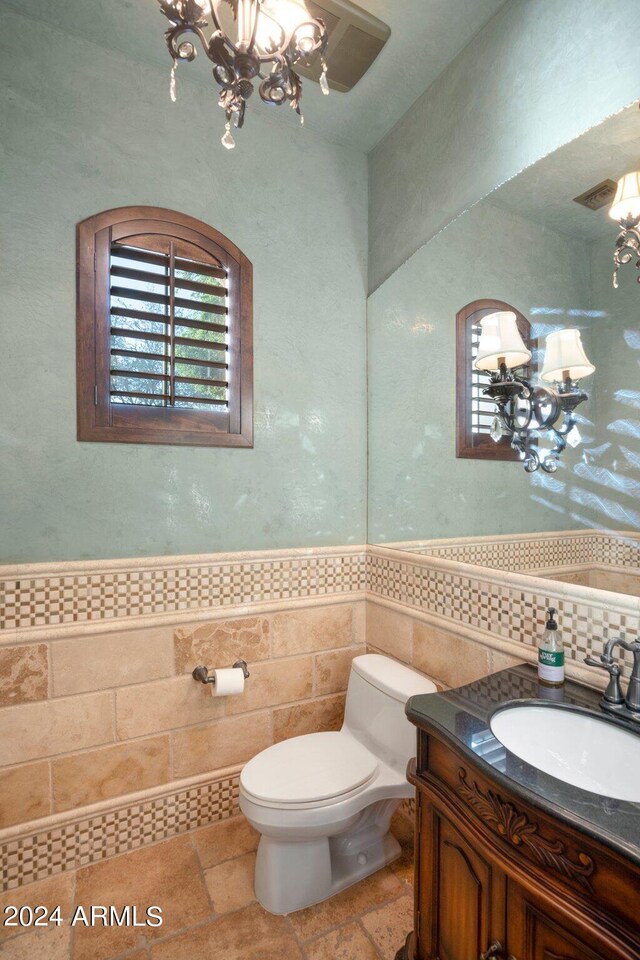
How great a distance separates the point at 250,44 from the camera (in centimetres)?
99

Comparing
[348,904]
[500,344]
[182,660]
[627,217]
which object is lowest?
[348,904]

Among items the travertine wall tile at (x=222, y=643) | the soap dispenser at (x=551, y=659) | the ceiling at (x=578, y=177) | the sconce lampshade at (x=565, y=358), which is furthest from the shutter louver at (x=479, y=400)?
the travertine wall tile at (x=222, y=643)

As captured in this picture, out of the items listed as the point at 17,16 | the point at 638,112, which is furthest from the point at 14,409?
the point at 638,112

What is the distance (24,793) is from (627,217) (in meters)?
2.62

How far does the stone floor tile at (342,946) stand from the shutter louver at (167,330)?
6.07ft

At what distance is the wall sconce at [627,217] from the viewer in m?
1.24

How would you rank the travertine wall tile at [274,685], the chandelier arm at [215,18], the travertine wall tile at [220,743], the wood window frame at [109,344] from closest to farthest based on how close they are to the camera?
the chandelier arm at [215,18] < the wood window frame at [109,344] < the travertine wall tile at [220,743] < the travertine wall tile at [274,685]

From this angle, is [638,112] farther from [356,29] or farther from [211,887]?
[211,887]

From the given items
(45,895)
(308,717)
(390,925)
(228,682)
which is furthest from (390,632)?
(45,895)

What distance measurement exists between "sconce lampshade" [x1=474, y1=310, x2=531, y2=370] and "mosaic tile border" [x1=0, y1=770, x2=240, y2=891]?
196 centimetres

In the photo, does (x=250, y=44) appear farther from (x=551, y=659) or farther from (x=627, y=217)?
(x=551, y=659)

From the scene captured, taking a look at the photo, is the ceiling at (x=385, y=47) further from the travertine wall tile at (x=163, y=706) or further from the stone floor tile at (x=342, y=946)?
the stone floor tile at (x=342, y=946)

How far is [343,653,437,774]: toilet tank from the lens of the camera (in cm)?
167

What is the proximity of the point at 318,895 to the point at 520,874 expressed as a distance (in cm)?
104
